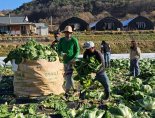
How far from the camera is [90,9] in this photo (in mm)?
153125

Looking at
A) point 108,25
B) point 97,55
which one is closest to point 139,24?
point 108,25

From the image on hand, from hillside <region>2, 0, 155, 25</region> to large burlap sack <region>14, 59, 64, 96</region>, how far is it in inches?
4564

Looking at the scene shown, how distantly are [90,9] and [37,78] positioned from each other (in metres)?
142

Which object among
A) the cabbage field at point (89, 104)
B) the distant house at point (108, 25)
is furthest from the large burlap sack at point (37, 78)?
the distant house at point (108, 25)

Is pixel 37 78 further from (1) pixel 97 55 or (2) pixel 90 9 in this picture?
(2) pixel 90 9

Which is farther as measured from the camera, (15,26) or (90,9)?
(90,9)

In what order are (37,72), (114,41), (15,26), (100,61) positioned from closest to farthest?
1. (100,61)
2. (37,72)
3. (114,41)
4. (15,26)

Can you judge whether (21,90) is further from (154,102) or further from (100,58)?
(154,102)

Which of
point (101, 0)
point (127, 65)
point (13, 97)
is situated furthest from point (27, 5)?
point (13, 97)

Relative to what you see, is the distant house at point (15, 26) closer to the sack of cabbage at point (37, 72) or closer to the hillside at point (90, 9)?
the hillside at point (90, 9)

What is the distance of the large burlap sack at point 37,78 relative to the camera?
12055 mm

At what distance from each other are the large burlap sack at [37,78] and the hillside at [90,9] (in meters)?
116

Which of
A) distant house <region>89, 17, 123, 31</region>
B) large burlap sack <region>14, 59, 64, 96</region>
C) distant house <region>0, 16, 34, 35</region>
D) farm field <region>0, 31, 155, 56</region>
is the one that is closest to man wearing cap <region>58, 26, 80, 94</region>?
large burlap sack <region>14, 59, 64, 96</region>

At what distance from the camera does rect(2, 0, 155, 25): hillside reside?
452 ft
